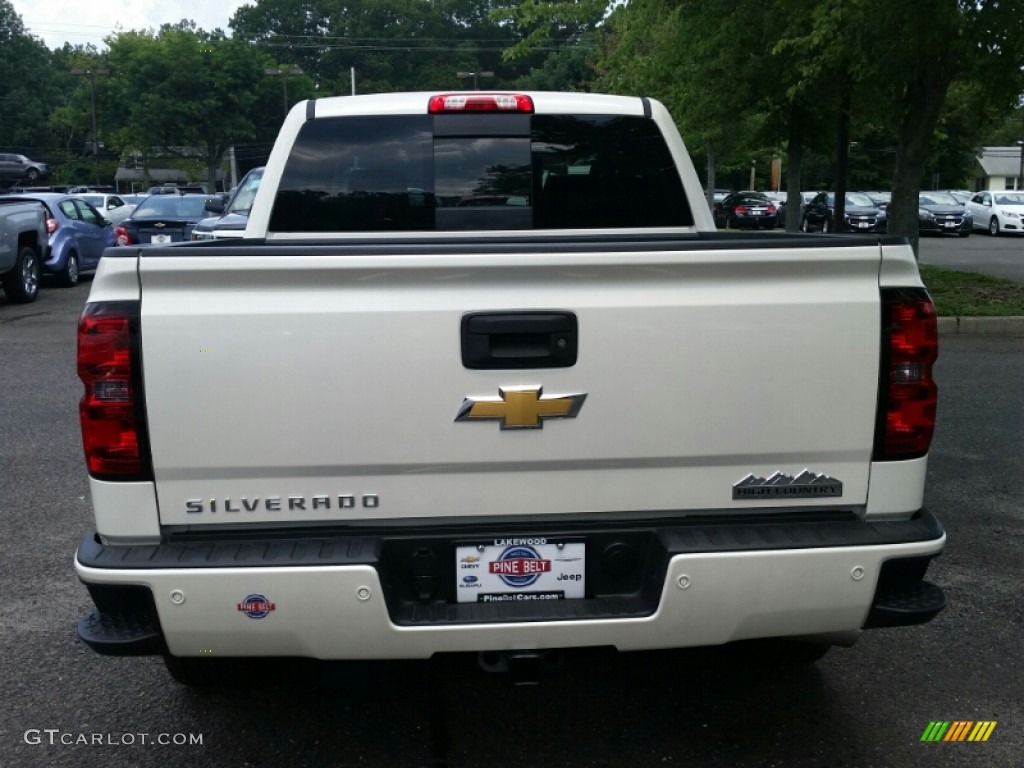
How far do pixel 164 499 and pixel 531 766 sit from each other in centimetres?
140

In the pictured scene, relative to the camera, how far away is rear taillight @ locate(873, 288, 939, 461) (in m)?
2.92

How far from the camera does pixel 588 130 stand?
471 cm

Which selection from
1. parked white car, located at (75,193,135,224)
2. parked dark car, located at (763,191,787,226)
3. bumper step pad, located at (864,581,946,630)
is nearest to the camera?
bumper step pad, located at (864,581,946,630)

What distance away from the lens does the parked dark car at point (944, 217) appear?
30.9 meters

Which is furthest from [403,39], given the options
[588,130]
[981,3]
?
[588,130]

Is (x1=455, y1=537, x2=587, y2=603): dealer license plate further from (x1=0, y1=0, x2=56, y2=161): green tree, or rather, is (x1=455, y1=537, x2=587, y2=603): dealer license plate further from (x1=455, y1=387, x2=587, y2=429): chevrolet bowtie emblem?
(x1=0, y1=0, x2=56, y2=161): green tree

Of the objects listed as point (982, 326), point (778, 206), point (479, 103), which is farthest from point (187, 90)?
point (479, 103)

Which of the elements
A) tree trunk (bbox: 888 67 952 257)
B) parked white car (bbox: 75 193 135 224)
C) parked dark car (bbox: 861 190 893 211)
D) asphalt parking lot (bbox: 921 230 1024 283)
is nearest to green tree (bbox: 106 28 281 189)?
parked white car (bbox: 75 193 135 224)

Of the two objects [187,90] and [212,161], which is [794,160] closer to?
[187,90]

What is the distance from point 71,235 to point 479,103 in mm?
15023

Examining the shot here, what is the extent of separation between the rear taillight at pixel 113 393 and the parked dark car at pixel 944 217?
101 feet

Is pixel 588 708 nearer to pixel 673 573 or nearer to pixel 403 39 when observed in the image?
pixel 673 573

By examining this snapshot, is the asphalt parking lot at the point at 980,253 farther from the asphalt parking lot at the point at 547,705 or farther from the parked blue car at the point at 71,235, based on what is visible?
the parked blue car at the point at 71,235

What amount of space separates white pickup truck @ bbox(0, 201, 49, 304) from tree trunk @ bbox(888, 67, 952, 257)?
1173 cm
